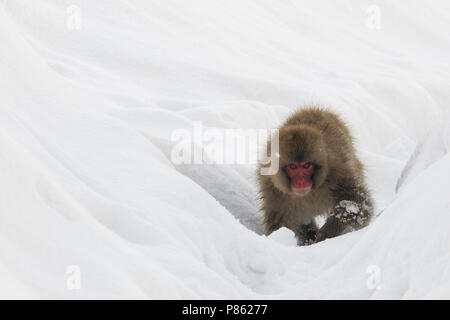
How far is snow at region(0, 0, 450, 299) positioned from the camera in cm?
263

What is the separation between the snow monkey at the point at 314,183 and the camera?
532 centimetres

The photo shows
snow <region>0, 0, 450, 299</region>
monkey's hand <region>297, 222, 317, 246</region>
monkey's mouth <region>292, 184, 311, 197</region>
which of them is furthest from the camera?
monkey's hand <region>297, 222, 317, 246</region>

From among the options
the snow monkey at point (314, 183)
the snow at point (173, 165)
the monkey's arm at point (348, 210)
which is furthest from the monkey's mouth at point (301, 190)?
the snow at point (173, 165)

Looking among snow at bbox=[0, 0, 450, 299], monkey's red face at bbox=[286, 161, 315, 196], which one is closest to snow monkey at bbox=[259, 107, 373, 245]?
monkey's red face at bbox=[286, 161, 315, 196]

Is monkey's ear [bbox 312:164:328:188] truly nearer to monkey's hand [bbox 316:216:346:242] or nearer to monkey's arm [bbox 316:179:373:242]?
monkey's arm [bbox 316:179:373:242]

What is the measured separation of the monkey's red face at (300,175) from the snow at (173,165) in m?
0.49

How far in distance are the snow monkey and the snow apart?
0.28m

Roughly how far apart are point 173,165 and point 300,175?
86cm

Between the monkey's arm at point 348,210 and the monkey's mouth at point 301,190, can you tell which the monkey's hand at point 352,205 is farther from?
the monkey's mouth at point 301,190

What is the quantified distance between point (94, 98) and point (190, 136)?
2.54ft

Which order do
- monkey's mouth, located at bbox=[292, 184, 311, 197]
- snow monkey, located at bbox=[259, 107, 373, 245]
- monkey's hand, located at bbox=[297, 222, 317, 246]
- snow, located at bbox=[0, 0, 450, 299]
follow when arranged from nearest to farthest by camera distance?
snow, located at bbox=[0, 0, 450, 299] → snow monkey, located at bbox=[259, 107, 373, 245] → monkey's mouth, located at bbox=[292, 184, 311, 197] → monkey's hand, located at bbox=[297, 222, 317, 246]

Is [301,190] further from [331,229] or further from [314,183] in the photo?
[331,229]

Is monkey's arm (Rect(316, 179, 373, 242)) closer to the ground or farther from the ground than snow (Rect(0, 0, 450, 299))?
closer to the ground

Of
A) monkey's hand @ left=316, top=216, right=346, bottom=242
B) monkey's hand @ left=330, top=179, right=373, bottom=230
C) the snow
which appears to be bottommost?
monkey's hand @ left=316, top=216, right=346, bottom=242
